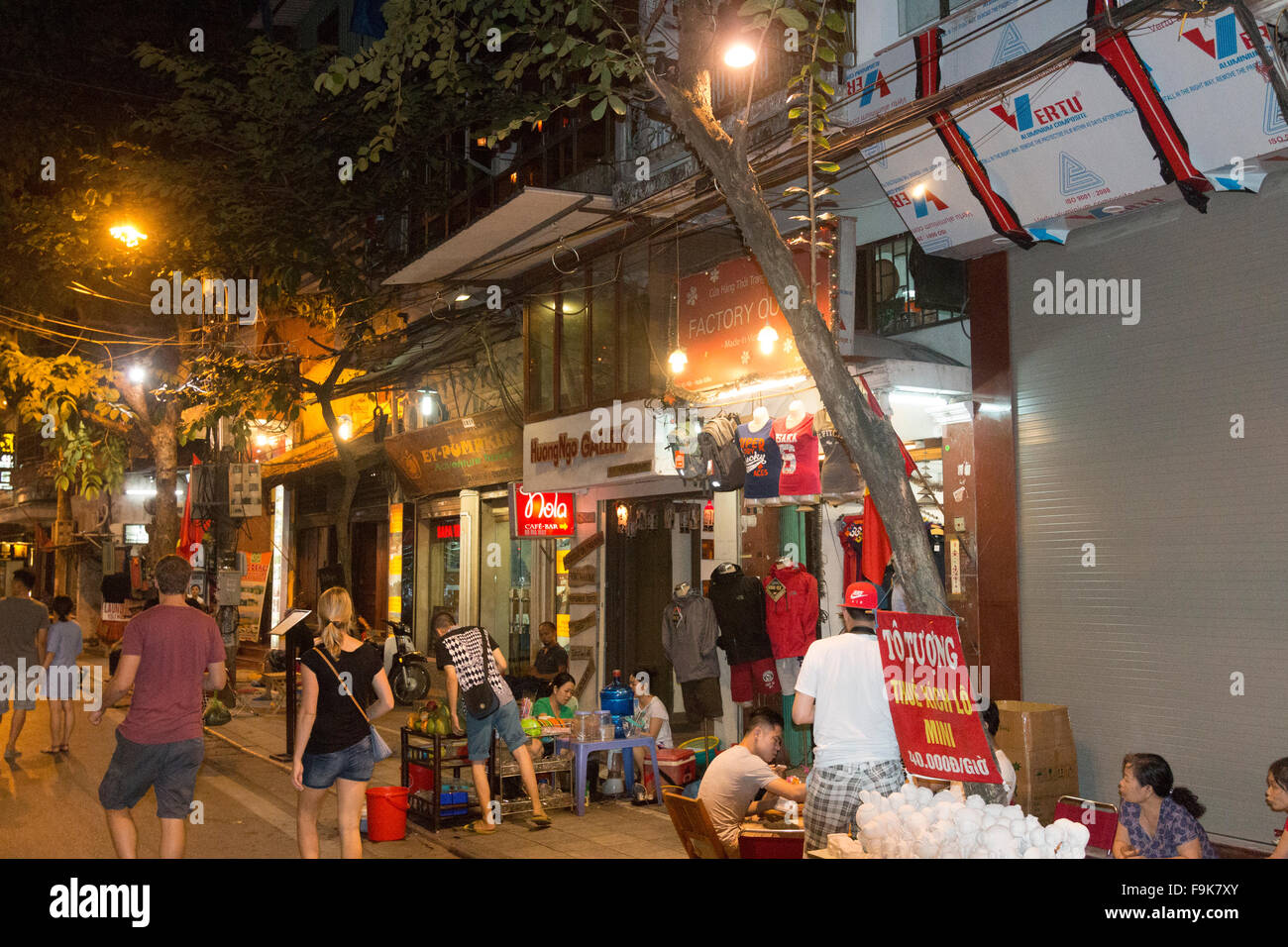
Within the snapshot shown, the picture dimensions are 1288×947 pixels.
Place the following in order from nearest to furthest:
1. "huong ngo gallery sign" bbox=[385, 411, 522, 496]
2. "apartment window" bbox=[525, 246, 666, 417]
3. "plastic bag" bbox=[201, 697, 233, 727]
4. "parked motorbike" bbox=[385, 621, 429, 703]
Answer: "apartment window" bbox=[525, 246, 666, 417] < "plastic bag" bbox=[201, 697, 233, 727] < "parked motorbike" bbox=[385, 621, 429, 703] < "huong ngo gallery sign" bbox=[385, 411, 522, 496]

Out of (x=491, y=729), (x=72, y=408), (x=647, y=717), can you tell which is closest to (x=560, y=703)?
(x=647, y=717)

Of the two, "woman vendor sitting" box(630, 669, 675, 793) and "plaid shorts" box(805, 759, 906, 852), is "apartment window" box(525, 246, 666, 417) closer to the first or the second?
"woman vendor sitting" box(630, 669, 675, 793)

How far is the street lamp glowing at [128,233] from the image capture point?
1728 cm

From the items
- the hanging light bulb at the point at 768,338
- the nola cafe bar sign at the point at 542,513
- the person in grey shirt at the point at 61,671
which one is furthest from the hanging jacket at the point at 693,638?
the person in grey shirt at the point at 61,671

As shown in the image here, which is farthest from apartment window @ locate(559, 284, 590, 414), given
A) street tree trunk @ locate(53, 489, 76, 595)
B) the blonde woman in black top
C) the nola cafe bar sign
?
street tree trunk @ locate(53, 489, 76, 595)

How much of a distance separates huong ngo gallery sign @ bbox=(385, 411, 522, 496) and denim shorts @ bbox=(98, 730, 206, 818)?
10.7 meters

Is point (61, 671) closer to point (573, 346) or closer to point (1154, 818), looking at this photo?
point (573, 346)

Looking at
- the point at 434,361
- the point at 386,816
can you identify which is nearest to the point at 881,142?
the point at 386,816

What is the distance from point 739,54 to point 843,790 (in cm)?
477

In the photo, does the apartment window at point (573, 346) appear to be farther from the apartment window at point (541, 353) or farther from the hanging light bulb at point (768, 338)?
the hanging light bulb at point (768, 338)

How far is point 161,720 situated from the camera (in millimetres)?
6875

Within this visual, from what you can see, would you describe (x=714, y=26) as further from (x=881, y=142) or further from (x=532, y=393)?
(x=532, y=393)

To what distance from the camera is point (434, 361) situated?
18922 millimetres

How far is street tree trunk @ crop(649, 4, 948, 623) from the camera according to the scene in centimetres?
560
